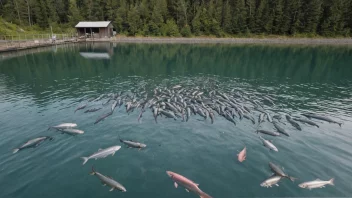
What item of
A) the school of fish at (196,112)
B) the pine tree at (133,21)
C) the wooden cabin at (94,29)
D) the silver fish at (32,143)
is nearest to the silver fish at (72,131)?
the school of fish at (196,112)

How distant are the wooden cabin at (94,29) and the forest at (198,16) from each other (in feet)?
37.6

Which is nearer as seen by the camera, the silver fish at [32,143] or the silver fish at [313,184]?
the silver fish at [313,184]

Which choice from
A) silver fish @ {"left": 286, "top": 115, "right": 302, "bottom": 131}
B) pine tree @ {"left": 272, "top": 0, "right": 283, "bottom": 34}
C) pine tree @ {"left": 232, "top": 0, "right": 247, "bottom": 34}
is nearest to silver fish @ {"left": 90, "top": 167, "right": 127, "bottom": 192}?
silver fish @ {"left": 286, "top": 115, "right": 302, "bottom": 131}

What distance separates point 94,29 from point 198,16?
172 feet

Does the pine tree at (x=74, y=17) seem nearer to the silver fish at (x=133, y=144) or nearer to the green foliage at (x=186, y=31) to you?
the green foliage at (x=186, y=31)

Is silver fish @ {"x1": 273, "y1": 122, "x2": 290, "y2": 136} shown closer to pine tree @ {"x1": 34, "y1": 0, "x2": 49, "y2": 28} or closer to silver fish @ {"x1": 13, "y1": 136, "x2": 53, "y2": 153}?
silver fish @ {"x1": 13, "y1": 136, "x2": 53, "y2": 153}

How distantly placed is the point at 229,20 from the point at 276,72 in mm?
73638

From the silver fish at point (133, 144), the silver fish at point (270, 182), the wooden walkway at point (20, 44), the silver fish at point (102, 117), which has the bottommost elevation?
the silver fish at point (270, 182)

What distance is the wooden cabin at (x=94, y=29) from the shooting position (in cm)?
9106

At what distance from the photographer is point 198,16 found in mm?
107250

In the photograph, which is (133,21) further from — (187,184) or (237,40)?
(187,184)

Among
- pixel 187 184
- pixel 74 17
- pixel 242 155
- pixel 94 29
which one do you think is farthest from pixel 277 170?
pixel 74 17

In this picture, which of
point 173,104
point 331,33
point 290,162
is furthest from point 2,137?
point 331,33

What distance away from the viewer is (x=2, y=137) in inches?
595
